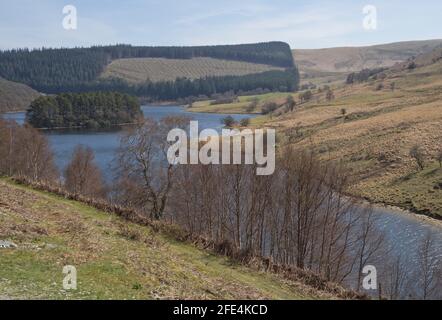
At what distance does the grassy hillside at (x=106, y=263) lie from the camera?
1386 cm

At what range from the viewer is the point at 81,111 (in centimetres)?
12762

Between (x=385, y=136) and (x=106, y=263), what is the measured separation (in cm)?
6860

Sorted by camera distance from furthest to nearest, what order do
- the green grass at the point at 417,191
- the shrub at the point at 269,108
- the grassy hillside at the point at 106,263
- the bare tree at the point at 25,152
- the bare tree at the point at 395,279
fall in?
1. the shrub at the point at 269,108
2. the bare tree at the point at 25,152
3. the green grass at the point at 417,191
4. the bare tree at the point at 395,279
5. the grassy hillside at the point at 106,263

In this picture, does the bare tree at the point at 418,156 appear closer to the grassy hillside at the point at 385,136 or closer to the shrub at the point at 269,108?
the grassy hillside at the point at 385,136

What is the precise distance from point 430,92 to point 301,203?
96.7m

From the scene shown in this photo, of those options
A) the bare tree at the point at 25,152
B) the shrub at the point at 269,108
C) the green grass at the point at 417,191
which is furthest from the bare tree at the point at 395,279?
the shrub at the point at 269,108

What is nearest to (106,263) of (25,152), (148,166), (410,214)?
(148,166)

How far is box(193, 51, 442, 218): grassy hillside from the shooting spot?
5641 centimetres

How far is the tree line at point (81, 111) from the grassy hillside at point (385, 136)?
4059cm

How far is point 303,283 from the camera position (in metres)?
20.4

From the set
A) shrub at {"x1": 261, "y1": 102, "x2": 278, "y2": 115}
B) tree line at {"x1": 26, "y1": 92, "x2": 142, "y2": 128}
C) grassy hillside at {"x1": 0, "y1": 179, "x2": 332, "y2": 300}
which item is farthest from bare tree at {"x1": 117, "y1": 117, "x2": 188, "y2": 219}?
shrub at {"x1": 261, "y1": 102, "x2": 278, "y2": 115}

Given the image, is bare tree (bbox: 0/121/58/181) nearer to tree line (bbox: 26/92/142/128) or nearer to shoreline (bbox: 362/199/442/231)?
shoreline (bbox: 362/199/442/231)

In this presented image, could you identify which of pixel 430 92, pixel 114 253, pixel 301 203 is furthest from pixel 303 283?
pixel 430 92

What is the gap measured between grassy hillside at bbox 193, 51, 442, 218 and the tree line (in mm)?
40587
